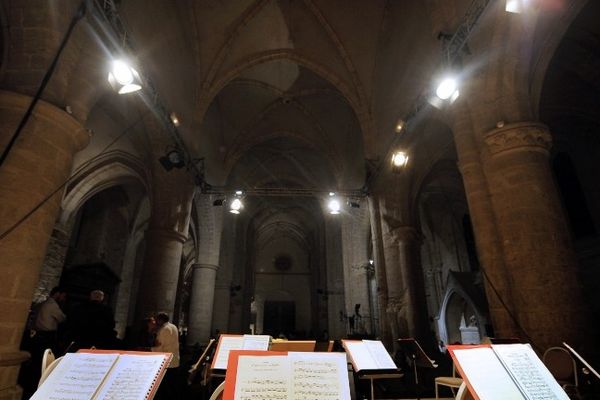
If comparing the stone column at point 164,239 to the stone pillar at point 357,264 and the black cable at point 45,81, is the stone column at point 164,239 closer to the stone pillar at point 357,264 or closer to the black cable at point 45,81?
the black cable at point 45,81

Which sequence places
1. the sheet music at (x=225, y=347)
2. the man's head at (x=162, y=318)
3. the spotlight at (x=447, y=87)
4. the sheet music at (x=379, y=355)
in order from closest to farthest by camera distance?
1. the sheet music at (x=225, y=347)
2. the sheet music at (x=379, y=355)
3. the man's head at (x=162, y=318)
4. the spotlight at (x=447, y=87)

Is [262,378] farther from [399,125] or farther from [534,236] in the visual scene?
[399,125]

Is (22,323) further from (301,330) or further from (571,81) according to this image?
(301,330)

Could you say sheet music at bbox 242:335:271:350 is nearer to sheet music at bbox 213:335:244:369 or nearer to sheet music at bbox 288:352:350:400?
sheet music at bbox 213:335:244:369

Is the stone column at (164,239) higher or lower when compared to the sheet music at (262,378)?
higher

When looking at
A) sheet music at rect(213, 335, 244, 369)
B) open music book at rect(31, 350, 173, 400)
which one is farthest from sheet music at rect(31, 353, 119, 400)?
sheet music at rect(213, 335, 244, 369)

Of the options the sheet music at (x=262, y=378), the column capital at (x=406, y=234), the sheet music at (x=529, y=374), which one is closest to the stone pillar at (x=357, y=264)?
the column capital at (x=406, y=234)

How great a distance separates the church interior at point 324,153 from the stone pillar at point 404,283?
0.05 meters

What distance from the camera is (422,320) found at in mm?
8711

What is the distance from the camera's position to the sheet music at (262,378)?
1.84 metres

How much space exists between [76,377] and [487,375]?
236cm

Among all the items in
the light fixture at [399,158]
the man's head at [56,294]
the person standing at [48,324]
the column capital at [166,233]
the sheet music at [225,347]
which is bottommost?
the sheet music at [225,347]

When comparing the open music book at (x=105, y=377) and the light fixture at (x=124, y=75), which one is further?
the light fixture at (x=124, y=75)

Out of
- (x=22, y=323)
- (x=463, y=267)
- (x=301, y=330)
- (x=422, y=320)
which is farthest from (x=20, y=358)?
(x=301, y=330)
